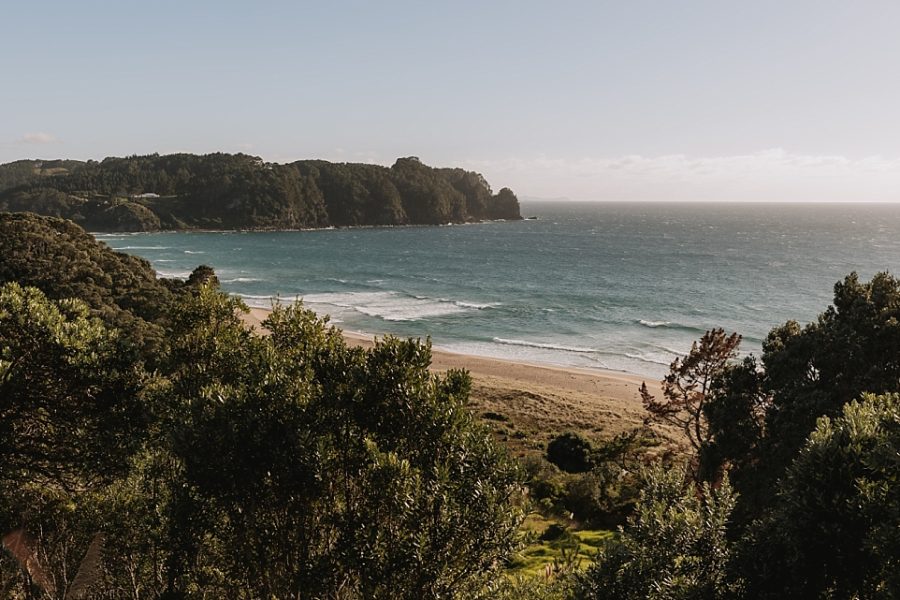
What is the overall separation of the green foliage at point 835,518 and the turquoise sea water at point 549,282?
46529 mm

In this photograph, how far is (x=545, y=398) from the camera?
43344 millimetres

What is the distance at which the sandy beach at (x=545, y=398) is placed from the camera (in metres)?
37.0

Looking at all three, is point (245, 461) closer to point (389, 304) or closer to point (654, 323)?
point (654, 323)

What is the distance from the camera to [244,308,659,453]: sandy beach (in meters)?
37.0

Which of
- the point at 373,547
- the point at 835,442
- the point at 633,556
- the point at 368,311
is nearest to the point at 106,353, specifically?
the point at 373,547

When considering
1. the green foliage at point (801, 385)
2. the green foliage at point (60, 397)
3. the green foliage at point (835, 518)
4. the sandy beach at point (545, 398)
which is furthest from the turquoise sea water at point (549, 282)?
the green foliage at point (60, 397)

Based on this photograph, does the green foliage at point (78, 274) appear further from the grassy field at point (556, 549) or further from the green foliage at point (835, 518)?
the green foliage at point (835, 518)

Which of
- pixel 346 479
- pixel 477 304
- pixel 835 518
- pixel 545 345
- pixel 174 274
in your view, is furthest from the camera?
pixel 174 274

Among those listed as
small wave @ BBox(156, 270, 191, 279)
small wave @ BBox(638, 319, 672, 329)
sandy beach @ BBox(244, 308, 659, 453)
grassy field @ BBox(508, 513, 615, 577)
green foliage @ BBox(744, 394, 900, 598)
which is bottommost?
sandy beach @ BBox(244, 308, 659, 453)

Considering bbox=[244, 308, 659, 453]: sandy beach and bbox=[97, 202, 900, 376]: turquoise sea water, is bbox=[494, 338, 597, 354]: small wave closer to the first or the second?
bbox=[97, 202, 900, 376]: turquoise sea water

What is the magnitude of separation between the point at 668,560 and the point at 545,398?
35.8m

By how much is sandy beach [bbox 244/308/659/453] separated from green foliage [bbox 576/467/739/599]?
24590 mm

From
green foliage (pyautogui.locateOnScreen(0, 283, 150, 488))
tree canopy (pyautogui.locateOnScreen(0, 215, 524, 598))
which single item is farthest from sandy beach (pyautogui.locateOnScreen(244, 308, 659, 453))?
green foliage (pyautogui.locateOnScreen(0, 283, 150, 488))

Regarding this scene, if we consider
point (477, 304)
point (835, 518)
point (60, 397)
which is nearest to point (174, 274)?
point (477, 304)
